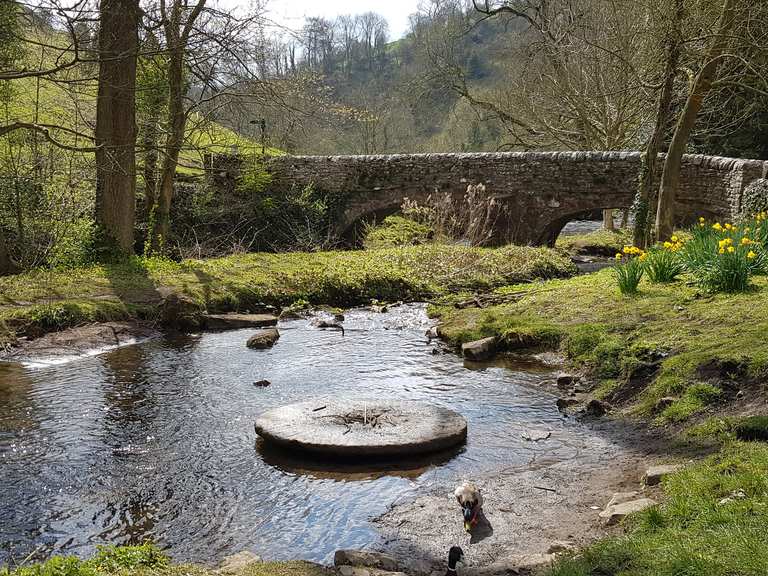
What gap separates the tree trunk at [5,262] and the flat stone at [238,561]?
34.0 ft

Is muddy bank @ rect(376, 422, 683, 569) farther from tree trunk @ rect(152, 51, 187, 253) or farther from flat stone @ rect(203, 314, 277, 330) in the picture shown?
tree trunk @ rect(152, 51, 187, 253)

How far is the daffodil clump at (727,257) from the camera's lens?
32.5ft

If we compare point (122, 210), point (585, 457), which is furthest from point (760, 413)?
point (122, 210)

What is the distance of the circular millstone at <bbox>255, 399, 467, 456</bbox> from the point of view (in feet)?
22.4

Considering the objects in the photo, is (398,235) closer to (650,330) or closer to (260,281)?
(260,281)

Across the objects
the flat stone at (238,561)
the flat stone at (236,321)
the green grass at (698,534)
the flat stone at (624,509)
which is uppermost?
the green grass at (698,534)

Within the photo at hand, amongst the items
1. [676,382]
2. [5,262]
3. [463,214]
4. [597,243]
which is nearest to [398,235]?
[463,214]

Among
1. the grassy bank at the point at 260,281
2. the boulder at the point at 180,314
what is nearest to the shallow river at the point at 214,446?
the boulder at the point at 180,314

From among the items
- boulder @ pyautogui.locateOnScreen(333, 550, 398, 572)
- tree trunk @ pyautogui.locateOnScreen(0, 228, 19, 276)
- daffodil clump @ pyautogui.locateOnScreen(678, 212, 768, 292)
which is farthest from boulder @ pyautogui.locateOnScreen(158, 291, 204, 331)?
boulder @ pyautogui.locateOnScreen(333, 550, 398, 572)

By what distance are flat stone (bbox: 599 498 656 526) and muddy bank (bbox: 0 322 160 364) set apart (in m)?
7.40

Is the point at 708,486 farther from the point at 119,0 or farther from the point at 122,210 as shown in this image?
the point at 122,210

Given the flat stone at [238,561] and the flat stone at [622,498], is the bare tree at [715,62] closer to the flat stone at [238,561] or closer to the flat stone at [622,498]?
the flat stone at [622,498]

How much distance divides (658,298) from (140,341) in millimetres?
7104

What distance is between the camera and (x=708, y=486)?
511 centimetres
